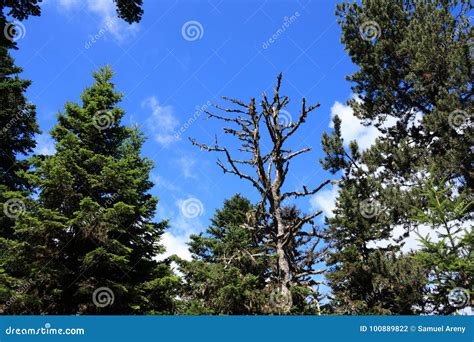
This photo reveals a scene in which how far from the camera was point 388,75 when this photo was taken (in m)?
18.5

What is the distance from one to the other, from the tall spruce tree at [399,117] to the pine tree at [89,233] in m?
8.83

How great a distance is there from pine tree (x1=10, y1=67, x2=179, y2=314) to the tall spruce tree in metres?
8.83

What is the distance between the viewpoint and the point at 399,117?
60.7 ft

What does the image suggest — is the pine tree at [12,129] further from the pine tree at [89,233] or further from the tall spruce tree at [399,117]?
the tall spruce tree at [399,117]

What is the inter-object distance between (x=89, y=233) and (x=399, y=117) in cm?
1536

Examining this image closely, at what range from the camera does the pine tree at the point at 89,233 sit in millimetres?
12398

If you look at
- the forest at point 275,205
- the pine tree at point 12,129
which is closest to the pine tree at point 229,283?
the forest at point 275,205

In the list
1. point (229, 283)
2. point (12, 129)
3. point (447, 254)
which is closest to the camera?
point (447, 254)

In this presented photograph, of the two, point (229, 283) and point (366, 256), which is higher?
point (366, 256)

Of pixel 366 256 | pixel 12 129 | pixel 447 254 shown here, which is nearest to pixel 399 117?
pixel 366 256

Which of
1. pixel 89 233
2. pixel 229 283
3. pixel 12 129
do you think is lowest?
pixel 229 283

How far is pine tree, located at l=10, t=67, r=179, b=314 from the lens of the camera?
12.4 meters

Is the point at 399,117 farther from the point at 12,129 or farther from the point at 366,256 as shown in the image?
the point at 12,129
